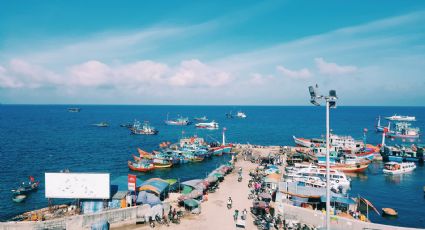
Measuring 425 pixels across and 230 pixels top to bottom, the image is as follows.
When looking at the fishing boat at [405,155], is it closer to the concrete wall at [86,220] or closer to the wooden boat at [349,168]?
the wooden boat at [349,168]

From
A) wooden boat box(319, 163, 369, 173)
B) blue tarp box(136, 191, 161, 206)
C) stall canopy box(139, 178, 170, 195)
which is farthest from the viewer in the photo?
wooden boat box(319, 163, 369, 173)

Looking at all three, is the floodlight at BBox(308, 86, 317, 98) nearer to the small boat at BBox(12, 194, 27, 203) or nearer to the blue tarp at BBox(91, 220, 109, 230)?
the blue tarp at BBox(91, 220, 109, 230)

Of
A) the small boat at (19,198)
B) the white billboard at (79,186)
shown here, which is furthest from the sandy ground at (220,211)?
the small boat at (19,198)

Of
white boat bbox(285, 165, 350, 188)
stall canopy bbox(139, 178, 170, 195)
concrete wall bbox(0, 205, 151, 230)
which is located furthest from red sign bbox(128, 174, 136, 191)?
white boat bbox(285, 165, 350, 188)

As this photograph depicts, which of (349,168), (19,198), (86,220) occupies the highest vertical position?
(86,220)

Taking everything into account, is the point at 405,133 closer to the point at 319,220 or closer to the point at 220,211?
the point at 319,220

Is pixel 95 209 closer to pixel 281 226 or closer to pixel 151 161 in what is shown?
pixel 281 226

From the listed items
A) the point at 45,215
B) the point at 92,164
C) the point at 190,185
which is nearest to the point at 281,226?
the point at 190,185

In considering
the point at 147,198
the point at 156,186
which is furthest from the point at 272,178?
the point at 147,198
